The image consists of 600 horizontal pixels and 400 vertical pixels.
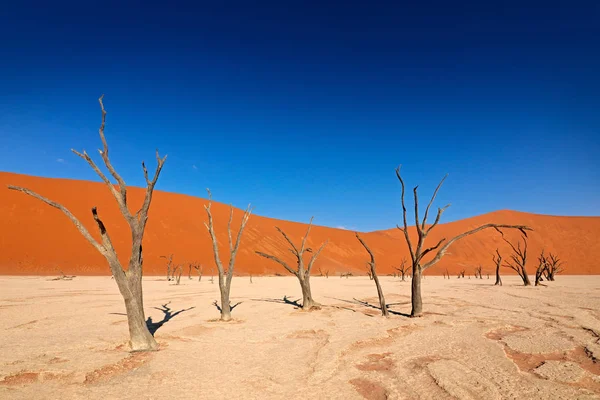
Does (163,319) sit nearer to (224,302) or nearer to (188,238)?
(224,302)

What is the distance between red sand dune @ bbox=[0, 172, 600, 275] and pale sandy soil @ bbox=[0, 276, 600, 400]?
37.2 meters

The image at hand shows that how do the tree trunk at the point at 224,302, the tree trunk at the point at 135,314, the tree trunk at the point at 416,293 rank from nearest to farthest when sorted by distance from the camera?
the tree trunk at the point at 135,314 → the tree trunk at the point at 224,302 → the tree trunk at the point at 416,293

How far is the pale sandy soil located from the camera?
4.77m

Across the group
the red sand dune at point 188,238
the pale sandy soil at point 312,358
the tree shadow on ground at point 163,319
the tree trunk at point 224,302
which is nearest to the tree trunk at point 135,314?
the pale sandy soil at point 312,358

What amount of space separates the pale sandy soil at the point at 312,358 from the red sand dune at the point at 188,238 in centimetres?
3720

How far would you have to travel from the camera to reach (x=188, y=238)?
55812mm

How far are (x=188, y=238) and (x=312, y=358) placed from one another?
52752mm

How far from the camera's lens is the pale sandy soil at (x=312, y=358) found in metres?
4.77

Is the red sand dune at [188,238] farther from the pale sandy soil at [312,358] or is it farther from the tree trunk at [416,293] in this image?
the tree trunk at [416,293]

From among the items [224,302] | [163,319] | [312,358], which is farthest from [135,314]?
[163,319]

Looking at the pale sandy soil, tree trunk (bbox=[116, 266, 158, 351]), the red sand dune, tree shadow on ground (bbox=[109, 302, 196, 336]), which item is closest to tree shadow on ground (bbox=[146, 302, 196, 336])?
tree shadow on ground (bbox=[109, 302, 196, 336])

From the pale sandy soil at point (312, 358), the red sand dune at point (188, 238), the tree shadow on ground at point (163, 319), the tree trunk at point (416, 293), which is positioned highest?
the red sand dune at point (188, 238)

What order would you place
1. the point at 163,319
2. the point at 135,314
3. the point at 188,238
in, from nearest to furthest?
the point at 135,314 < the point at 163,319 < the point at 188,238

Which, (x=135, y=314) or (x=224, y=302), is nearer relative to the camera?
(x=135, y=314)
